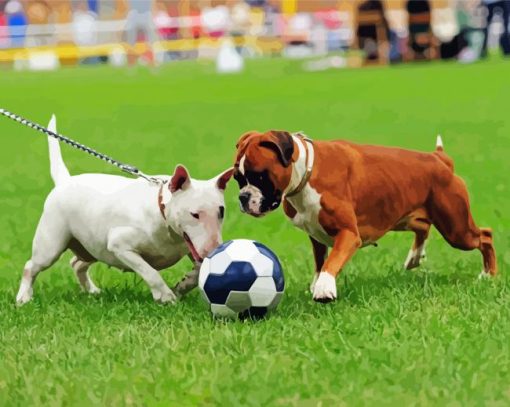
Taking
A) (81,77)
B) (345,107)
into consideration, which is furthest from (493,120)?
(81,77)

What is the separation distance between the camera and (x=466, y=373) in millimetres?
4117

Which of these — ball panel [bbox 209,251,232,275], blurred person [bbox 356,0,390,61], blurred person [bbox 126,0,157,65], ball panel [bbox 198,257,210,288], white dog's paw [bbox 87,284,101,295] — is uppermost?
ball panel [bbox 209,251,232,275]

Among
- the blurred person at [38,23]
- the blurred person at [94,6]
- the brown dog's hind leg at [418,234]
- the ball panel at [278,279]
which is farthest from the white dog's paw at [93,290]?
the blurred person at [94,6]

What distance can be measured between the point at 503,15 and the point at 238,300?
23045mm

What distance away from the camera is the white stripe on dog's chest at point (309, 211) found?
5.47m

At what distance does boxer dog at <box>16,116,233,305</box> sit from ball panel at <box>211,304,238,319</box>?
245 mm

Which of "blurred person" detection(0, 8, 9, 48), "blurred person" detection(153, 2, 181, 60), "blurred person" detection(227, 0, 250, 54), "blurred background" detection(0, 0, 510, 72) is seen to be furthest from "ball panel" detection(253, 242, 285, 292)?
"blurred person" detection(0, 8, 9, 48)

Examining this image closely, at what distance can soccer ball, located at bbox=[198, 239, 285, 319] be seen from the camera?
5.17 metres

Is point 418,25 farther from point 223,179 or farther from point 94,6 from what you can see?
point 223,179

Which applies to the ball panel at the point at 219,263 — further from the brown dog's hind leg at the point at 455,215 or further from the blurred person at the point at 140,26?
the blurred person at the point at 140,26

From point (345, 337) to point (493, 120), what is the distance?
1086cm

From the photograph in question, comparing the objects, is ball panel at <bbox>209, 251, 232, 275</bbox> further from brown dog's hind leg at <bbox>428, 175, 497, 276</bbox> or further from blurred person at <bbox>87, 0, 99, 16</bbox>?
blurred person at <bbox>87, 0, 99, 16</bbox>

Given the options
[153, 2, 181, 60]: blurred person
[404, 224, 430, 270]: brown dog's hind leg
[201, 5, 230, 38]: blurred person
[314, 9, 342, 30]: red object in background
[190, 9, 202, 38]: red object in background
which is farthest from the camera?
[190, 9, 202, 38]: red object in background

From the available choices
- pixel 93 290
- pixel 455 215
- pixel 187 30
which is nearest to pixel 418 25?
pixel 187 30
